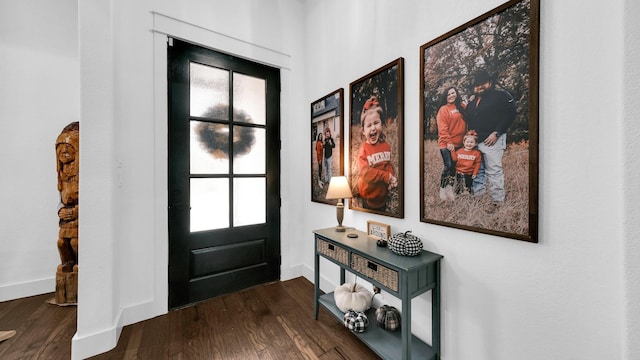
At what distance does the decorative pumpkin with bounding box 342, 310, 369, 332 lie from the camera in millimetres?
1653

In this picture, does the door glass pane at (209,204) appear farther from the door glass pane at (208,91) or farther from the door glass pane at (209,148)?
the door glass pane at (208,91)

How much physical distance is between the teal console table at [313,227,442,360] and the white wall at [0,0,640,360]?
79 mm

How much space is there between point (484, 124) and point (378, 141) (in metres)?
0.74

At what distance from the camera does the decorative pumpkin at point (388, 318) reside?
1.64 m

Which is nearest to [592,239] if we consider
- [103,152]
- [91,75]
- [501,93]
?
[501,93]

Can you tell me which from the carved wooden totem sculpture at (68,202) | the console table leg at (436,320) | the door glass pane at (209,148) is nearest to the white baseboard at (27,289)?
the carved wooden totem sculpture at (68,202)

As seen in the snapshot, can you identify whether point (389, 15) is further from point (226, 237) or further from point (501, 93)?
point (226, 237)

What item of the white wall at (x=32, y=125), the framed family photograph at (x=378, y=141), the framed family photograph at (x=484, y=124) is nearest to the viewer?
the framed family photograph at (x=484, y=124)

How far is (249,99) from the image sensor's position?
2.55 meters

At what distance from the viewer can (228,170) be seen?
2.44 metres

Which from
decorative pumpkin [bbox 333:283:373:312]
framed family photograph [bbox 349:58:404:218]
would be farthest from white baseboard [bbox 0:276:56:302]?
framed family photograph [bbox 349:58:404:218]

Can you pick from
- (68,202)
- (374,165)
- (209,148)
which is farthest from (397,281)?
(68,202)

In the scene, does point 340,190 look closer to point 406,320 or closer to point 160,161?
point 406,320

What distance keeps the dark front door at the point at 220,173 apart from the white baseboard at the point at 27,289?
1.45 meters
